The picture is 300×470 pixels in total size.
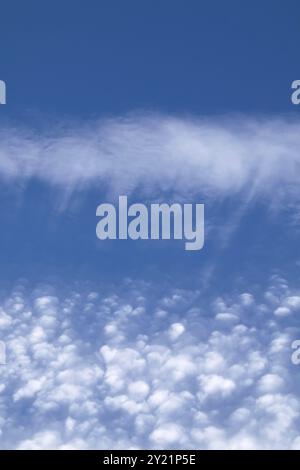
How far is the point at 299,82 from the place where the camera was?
78.5ft
